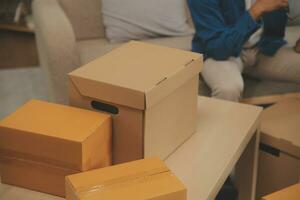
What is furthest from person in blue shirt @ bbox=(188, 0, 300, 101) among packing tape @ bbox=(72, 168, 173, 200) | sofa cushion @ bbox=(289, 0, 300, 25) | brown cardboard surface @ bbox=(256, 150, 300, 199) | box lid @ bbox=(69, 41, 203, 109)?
packing tape @ bbox=(72, 168, 173, 200)

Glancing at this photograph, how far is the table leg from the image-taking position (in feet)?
5.05

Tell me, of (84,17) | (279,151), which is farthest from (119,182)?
(84,17)

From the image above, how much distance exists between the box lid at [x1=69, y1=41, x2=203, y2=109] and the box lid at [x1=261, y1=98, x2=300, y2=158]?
1.54 ft

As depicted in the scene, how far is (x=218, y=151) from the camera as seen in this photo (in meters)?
1.30

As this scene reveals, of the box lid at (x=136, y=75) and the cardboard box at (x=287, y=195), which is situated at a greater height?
the box lid at (x=136, y=75)

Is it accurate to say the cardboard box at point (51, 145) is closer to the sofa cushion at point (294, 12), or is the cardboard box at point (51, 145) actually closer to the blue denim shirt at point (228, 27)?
the blue denim shirt at point (228, 27)

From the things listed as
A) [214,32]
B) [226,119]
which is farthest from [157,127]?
[214,32]

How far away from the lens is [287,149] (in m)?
1.58

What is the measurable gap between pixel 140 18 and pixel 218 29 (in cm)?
54

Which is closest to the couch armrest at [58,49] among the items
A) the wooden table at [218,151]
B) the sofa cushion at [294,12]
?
the wooden table at [218,151]

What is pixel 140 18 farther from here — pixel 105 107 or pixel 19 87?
pixel 105 107

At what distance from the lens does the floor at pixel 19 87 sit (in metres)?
2.63

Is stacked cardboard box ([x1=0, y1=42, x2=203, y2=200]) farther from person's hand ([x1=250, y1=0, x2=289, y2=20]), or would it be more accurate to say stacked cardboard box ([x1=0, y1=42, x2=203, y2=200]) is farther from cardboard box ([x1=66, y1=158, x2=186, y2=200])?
person's hand ([x1=250, y1=0, x2=289, y2=20])

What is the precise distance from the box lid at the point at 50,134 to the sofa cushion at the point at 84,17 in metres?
1.32
